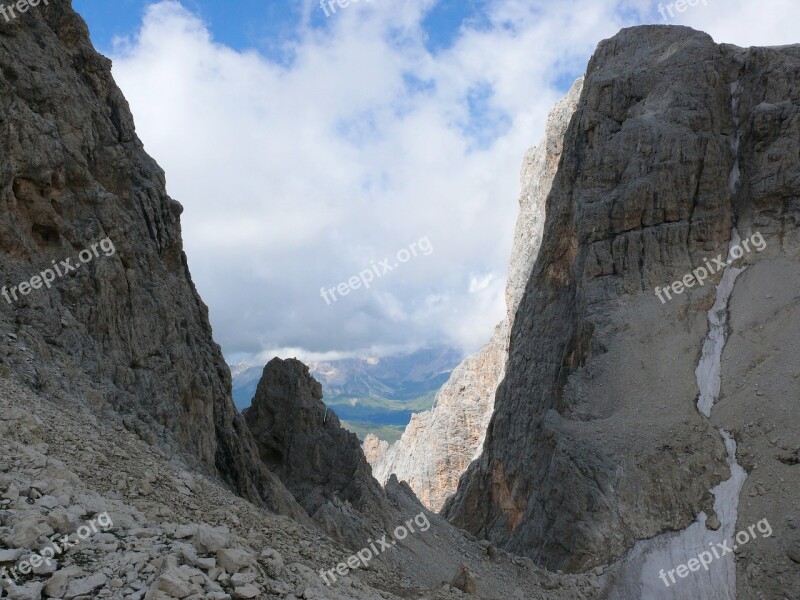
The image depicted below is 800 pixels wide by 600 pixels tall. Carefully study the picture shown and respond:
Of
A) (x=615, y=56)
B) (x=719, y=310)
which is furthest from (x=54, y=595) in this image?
(x=615, y=56)

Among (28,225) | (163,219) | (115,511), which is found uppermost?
(163,219)

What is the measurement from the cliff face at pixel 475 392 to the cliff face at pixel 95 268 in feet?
178

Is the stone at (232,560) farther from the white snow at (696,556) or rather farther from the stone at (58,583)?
the white snow at (696,556)

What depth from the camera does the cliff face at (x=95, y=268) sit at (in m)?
21.7

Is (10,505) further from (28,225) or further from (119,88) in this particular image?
(119,88)

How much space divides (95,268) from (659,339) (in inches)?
1614

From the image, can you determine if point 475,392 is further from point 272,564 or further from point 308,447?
point 272,564

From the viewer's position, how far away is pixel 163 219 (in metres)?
30.6

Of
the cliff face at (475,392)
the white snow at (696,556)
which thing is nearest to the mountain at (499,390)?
the white snow at (696,556)

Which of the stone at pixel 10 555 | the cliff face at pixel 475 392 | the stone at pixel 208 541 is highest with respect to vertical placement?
the cliff face at pixel 475 392

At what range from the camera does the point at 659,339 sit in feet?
164

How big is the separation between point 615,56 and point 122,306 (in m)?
59.0

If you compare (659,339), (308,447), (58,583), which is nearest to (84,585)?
(58,583)

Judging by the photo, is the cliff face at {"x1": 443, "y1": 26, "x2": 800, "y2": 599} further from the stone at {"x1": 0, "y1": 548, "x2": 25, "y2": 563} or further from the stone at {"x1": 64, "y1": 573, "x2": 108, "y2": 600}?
the stone at {"x1": 0, "y1": 548, "x2": 25, "y2": 563}
